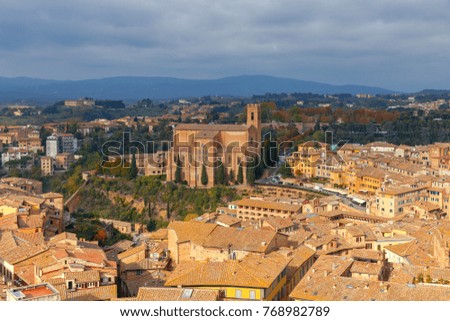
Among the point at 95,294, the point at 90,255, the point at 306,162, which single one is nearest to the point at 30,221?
the point at 90,255

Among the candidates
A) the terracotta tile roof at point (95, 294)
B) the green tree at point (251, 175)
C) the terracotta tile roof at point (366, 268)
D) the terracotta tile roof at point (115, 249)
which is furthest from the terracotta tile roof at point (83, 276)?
the green tree at point (251, 175)

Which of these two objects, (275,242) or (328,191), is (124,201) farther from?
(275,242)

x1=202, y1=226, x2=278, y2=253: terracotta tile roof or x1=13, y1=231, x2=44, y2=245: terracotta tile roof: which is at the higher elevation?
x1=202, y1=226, x2=278, y2=253: terracotta tile roof

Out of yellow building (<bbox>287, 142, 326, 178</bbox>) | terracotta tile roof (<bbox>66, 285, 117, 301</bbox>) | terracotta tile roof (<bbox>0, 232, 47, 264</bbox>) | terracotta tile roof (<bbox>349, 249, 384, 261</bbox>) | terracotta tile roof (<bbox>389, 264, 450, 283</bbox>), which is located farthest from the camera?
yellow building (<bbox>287, 142, 326, 178</bbox>)

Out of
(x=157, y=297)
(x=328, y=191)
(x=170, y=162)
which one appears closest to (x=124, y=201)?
(x=170, y=162)

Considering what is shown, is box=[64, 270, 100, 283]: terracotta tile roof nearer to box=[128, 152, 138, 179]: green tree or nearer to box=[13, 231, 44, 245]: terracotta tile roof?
box=[13, 231, 44, 245]: terracotta tile roof

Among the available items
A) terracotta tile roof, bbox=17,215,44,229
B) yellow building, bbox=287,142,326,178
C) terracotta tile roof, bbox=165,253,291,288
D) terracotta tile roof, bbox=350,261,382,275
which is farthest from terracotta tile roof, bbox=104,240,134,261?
yellow building, bbox=287,142,326,178
